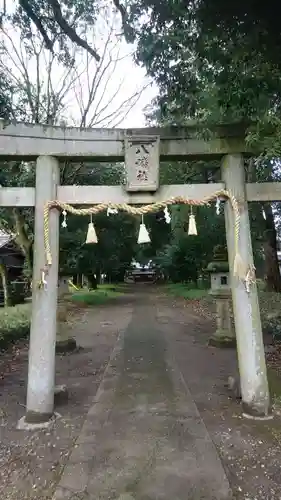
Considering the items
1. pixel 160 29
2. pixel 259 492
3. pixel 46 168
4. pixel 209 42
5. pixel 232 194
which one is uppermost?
pixel 160 29

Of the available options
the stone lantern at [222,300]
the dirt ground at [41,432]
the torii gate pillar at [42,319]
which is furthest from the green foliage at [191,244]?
the torii gate pillar at [42,319]

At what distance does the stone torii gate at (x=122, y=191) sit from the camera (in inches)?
174

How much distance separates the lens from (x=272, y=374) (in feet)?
20.5

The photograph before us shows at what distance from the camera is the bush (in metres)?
8.82

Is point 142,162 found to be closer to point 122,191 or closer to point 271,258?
point 122,191

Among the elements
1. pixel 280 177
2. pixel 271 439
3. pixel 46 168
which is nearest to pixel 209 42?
pixel 46 168

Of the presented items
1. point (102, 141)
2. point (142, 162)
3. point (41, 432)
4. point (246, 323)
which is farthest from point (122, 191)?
point (41, 432)

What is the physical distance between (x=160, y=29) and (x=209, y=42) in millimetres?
645

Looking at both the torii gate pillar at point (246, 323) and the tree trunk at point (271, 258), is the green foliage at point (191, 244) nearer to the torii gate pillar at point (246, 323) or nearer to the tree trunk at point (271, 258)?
the tree trunk at point (271, 258)

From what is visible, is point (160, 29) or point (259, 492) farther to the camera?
point (160, 29)

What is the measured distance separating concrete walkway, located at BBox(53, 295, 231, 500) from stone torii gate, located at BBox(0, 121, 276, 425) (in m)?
0.77

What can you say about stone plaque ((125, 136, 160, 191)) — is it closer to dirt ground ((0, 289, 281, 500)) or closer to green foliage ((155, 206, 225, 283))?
dirt ground ((0, 289, 281, 500))

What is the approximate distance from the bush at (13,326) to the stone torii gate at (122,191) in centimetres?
459

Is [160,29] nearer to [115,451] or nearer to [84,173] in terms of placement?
[115,451]
